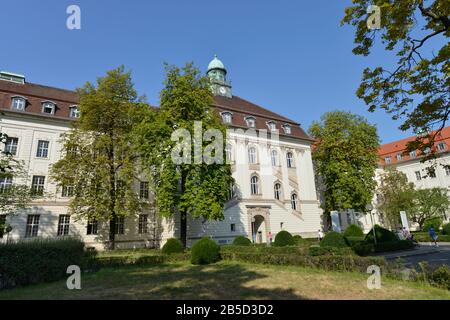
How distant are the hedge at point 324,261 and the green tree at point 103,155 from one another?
41.4 feet

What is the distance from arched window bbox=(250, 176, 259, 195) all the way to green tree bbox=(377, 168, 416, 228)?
1924 centimetres

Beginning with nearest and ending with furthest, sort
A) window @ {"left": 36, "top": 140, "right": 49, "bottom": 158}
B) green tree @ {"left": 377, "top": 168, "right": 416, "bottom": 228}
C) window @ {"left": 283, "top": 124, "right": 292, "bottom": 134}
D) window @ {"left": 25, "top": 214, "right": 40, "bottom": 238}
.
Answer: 1. window @ {"left": 25, "top": 214, "right": 40, "bottom": 238}
2. window @ {"left": 36, "top": 140, "right": 49, "bottom": 158}
3. green tree @ {"left": 377, "top": 168, "right": 416, "bottom": 228}
4. window @ {"left": 283, "top": 124, "right": 292, "bottom": 134}

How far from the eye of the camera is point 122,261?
17.3 metres

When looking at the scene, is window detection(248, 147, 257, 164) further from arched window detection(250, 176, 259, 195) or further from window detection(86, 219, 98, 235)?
window detection(86, 219, 98, 235)

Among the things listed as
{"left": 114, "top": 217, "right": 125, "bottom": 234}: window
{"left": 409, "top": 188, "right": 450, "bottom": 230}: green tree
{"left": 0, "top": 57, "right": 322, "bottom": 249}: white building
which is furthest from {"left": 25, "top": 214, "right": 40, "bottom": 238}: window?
{"left": 409, "top": 188, "right": 450, "bottom": 230}: green tree

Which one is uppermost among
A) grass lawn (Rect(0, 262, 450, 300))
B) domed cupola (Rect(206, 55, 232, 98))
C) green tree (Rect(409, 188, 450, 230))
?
domed cupola (Rect(206, 55, 232, 98))

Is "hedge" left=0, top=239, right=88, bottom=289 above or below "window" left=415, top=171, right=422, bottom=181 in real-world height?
below

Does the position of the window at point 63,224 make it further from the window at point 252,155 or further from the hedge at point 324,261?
the window at point 252,155

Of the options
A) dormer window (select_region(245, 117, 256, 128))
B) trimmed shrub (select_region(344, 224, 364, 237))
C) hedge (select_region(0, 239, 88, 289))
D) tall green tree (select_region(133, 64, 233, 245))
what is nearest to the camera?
hedge (select_region(0, 239, 88, 289))

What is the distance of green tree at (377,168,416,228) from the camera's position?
38.0 metres

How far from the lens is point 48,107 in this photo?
27594 mm

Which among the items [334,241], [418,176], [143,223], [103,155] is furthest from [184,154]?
[418,176]
